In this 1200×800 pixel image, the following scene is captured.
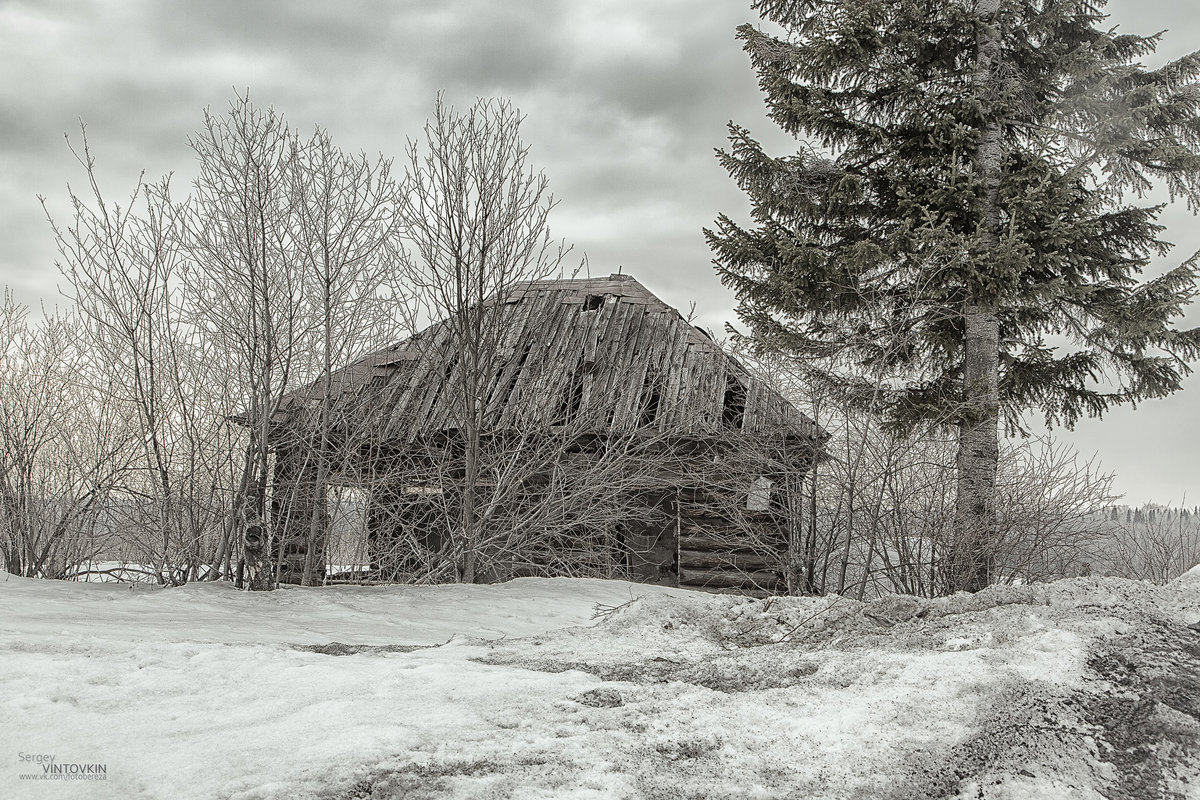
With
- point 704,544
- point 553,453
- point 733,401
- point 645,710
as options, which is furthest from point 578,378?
point 645,710

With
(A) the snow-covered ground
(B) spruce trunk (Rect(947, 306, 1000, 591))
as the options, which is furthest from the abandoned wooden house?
(A) the snow-covered ground

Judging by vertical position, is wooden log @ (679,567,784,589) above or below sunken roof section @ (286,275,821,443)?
below

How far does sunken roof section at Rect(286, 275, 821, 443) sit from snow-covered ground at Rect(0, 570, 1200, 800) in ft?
16.7

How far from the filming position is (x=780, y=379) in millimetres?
10500

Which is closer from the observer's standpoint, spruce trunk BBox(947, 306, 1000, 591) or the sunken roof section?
spruce trunk BBox(947, 306, 1000, 591)

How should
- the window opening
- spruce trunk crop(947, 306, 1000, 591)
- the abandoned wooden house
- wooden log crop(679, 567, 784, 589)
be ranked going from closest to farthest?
the abandoned wooden house, spruce trunk crop(947, 306, 1000, 591), wooden log crop(679, 567, 784, 589), the window opening

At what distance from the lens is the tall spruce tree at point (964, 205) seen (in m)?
10.9

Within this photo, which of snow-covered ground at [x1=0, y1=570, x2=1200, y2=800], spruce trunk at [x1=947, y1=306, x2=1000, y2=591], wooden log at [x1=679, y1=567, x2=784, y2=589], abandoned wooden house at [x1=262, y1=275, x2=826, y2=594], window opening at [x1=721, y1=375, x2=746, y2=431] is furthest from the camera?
window opening at [x1=721, y1=375, x2=746, y2=431]

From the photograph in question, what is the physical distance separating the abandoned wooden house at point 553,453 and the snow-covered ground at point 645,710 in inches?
170

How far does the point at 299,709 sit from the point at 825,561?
7.41m

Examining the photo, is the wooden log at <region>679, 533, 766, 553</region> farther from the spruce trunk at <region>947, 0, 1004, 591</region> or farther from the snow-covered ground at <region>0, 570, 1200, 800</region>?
the snow-covered ground at <region>0, 570, 1200, 800</region>

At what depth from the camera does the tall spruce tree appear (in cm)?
1089

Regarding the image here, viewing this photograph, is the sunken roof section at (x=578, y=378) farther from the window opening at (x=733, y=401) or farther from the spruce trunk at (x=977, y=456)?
the spruce trunk at (x=977, y=456)

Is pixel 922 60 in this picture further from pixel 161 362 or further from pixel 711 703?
pixel 711 703
